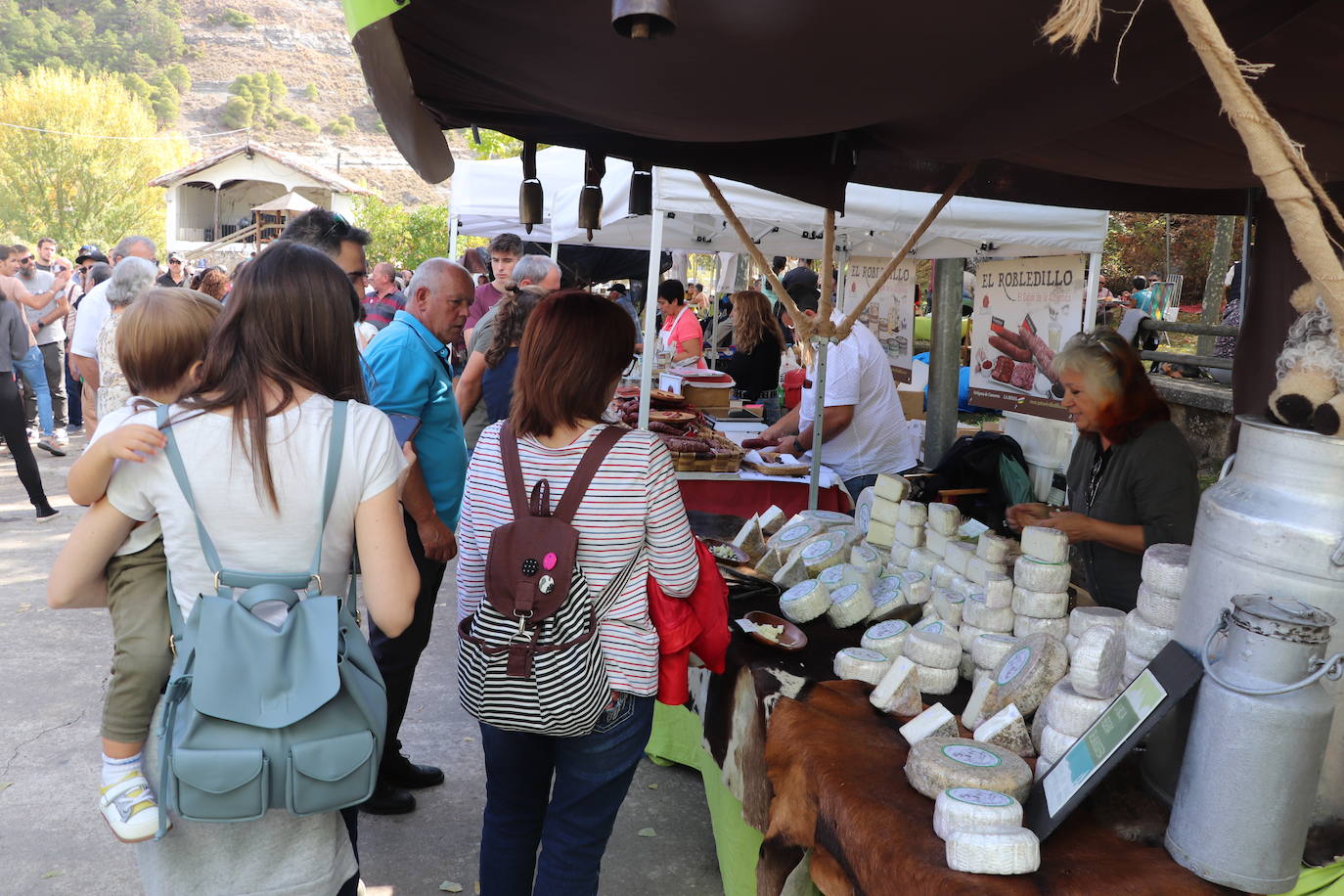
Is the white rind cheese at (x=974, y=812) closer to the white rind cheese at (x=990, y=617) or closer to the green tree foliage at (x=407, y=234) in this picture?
the white rind cheese at (x=990, y=617)

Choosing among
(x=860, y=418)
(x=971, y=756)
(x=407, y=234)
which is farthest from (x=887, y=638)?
(x=407, y=234)

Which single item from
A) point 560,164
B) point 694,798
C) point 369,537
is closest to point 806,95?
point 369,537

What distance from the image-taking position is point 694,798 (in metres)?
3.52

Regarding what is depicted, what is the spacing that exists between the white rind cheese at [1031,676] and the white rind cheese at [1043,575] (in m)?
0.21

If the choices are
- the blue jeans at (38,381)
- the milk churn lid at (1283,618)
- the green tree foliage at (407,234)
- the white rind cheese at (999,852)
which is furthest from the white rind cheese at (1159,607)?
the green tree foliage at (407,234)

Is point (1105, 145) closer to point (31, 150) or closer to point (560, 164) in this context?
point (560, 164)

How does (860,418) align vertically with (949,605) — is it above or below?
above

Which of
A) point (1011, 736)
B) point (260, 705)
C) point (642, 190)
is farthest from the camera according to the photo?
point (642, 190)

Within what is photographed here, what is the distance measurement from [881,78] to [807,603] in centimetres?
145

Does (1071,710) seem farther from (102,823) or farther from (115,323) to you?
(115,323)

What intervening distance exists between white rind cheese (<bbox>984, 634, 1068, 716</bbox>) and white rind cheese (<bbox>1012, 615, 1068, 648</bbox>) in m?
0.16

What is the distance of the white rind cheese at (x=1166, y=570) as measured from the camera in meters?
1.71

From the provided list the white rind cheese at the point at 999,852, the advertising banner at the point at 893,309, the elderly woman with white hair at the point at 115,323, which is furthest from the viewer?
the advertising banner at the point at 893,309

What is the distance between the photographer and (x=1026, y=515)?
10.3 feet
